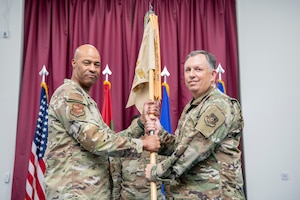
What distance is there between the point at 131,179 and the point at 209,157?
99cm

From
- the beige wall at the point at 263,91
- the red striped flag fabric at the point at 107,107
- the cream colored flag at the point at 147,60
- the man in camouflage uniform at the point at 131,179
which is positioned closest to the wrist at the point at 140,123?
the cream colored flag at the point at 147,60

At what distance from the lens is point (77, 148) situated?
183 centimetres

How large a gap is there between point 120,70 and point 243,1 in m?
1.79

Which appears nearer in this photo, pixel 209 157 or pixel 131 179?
pixel 209 157

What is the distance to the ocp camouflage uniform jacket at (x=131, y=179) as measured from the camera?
2.47 m

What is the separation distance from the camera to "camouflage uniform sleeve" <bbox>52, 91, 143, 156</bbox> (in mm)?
1754

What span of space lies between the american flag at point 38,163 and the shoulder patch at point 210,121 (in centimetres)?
221

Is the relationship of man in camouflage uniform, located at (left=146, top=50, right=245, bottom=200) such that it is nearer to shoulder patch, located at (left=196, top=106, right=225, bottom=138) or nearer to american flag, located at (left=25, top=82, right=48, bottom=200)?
shoulder patch, located at (left=196, top=106, right=225, bottom=138)

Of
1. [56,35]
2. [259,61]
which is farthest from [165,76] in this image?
[56,35]

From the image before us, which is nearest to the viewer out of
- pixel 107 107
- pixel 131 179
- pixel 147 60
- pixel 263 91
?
pixel 147 60

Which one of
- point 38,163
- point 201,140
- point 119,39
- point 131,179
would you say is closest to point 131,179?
point 131,179

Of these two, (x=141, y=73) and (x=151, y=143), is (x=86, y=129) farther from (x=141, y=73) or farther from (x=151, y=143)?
(x=141, y=73)

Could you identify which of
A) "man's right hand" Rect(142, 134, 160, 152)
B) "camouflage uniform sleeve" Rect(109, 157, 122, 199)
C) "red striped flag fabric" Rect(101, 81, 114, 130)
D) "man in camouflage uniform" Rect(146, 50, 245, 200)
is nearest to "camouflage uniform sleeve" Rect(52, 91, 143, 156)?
"man's right hand" Rect(142, 134, 160, 152)

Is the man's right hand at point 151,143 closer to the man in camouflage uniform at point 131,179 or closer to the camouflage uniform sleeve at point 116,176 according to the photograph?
the man in camouflage uniform at point 131,179
